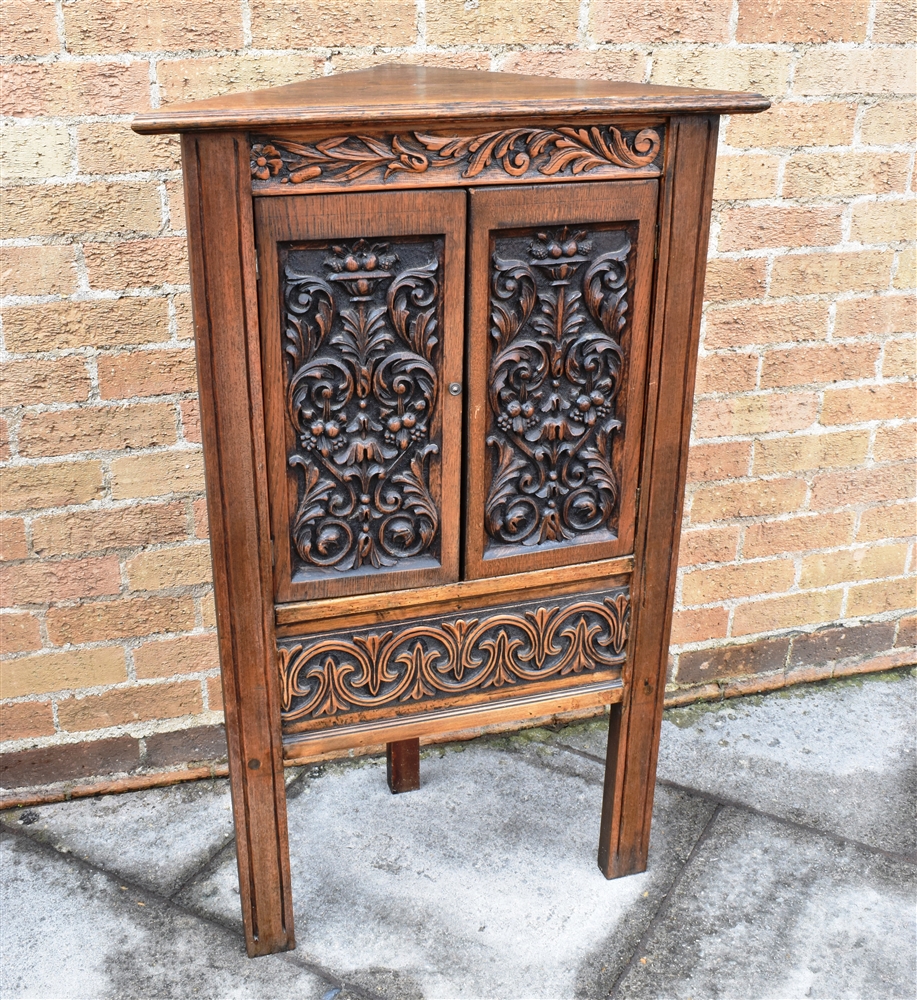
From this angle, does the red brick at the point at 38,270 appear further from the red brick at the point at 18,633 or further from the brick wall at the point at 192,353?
the red brick at the point at 18,633

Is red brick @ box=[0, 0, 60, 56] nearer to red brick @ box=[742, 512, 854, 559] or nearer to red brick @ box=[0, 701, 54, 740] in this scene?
red brick @ box=[0, 701, 54, 740]

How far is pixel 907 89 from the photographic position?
2.37 metres

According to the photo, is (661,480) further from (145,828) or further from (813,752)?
(145,828)

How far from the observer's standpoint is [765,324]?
2469mm

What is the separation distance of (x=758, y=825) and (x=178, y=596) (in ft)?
4.49

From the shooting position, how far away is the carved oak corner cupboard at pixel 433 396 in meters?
1.53

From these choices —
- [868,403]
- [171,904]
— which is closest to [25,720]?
[171,904]

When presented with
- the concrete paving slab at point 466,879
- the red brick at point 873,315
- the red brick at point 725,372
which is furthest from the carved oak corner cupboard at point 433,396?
the red brick at point 873,315

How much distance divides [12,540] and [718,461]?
1.60 meters

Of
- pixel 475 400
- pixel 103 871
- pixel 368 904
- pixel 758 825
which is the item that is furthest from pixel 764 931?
pixel 103 871

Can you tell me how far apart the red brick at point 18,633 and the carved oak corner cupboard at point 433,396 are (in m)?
0.70

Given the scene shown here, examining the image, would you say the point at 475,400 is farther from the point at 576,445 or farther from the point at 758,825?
the point at 758,825

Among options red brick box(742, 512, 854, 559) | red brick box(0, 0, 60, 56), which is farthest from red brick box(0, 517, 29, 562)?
red brick box(742, 512, 854, 559)

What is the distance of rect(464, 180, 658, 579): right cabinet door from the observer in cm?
163
